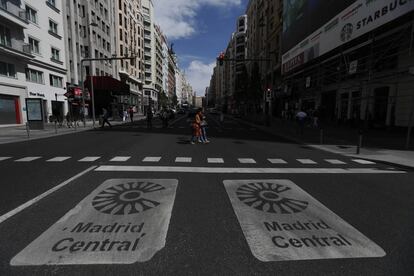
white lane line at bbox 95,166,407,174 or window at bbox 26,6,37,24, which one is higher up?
window at bbox 26,6,37,24

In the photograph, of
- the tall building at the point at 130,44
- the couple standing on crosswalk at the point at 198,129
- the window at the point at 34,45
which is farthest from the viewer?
the tall building at the point at 130,44

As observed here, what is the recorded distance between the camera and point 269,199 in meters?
4.98

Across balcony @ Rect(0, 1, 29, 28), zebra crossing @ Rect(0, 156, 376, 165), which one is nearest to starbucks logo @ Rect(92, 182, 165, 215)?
zebra crossing @ Rect(0, 156, 376, 165)

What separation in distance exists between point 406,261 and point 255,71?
138 ft

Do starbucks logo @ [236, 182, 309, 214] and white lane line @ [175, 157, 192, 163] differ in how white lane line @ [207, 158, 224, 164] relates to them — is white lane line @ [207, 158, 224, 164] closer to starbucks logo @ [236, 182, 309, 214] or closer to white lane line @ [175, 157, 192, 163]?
white lane line @ [175, 157, 192, 163]

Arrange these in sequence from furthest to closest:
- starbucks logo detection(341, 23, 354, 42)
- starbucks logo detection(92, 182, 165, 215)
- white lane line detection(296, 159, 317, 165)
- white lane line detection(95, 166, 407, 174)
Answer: starbucks logo detection(341, 23, 354, 42) → white lane line detection(296, 159, 317, 165) → white lane line detection(95, 166, 407, 174) → starbucks logo detection(92, 182, 165, 215)

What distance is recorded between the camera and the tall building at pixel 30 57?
24.1 metres

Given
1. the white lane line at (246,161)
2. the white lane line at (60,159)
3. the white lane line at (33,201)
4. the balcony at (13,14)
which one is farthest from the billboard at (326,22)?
the balcony at (13,14)

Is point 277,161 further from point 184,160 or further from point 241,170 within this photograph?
point 184,160

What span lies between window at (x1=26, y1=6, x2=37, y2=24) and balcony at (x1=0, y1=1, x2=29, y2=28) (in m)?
1.57

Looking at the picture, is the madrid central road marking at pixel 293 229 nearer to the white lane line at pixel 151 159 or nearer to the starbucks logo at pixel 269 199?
the starbucks logo at pixel 269 199

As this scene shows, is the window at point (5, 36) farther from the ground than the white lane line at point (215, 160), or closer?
farther from the ground

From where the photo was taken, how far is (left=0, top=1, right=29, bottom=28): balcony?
2269cm

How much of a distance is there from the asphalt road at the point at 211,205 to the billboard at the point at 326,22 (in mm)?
9394
